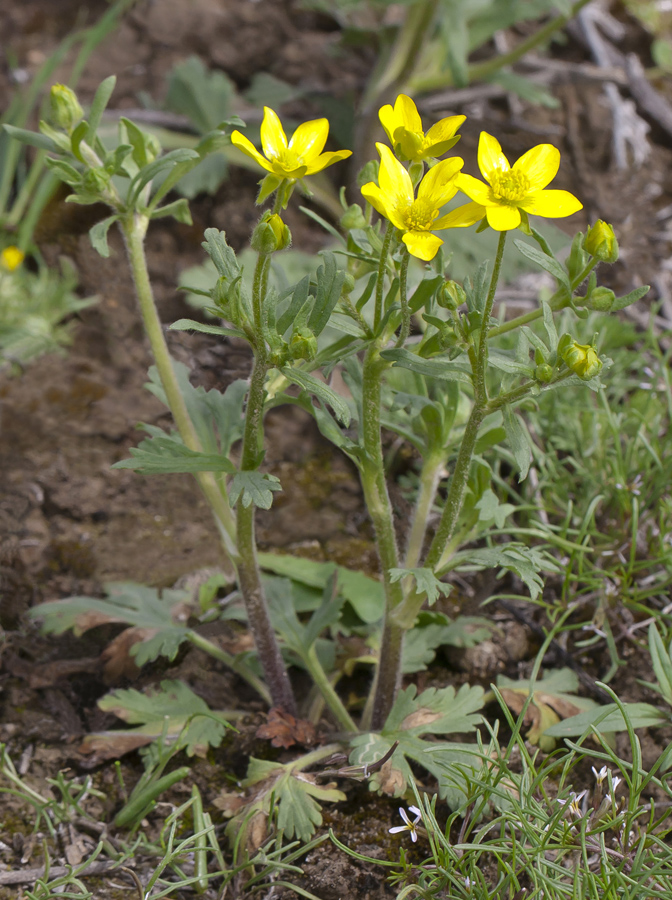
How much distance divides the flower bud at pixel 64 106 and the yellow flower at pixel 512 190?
930 mm

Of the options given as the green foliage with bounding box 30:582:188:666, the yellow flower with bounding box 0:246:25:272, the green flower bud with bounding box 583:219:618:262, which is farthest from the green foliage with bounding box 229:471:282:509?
the yellow flower with bounding box 0:246:25:272

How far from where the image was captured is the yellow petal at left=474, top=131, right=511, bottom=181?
1.26 m

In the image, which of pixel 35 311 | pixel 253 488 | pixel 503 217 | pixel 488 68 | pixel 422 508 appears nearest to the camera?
pixel 503 217

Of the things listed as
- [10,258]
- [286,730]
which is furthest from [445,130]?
[10,258]

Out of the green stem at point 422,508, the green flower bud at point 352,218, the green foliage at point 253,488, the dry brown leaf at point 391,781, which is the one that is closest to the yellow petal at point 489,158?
the green flower bud at point 352,218

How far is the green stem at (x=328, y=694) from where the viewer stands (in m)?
1.85

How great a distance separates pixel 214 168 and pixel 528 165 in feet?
8.23

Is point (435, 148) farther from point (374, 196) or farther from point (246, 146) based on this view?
point (246, 146)

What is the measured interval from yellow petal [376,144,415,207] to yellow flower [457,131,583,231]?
0.34 feet

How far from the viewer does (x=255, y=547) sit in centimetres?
183

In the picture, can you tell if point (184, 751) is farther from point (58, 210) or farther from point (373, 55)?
point (373, 55)

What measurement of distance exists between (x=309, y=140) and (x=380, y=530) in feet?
2.58

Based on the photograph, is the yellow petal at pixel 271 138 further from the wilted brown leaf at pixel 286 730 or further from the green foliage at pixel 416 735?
the wilted brown leaf at pixel 286 730

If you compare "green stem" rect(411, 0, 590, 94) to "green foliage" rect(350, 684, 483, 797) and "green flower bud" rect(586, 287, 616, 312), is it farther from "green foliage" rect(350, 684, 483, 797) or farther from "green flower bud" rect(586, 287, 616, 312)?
"green foliage" rect(350, 684, 483, 797)
